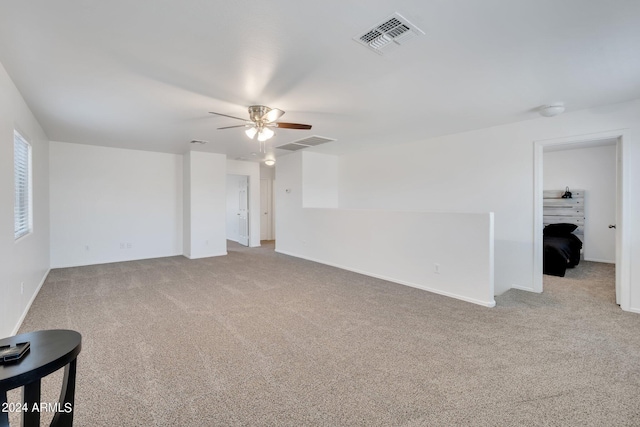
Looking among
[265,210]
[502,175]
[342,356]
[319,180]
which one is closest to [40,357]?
[342,356]

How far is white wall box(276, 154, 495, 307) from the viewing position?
12.5 feet

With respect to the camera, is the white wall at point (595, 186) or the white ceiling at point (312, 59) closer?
the white ceiling at point (312, 59)

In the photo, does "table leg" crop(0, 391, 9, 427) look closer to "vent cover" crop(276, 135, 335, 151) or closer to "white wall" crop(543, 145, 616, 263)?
"vent cover" crop(276, 135, 335, 151)

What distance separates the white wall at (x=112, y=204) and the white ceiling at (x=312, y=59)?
1989 millimetres

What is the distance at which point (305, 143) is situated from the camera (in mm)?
5969

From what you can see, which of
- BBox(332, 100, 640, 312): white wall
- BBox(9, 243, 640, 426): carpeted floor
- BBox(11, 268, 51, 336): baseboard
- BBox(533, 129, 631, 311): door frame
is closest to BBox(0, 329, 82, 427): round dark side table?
BBox(9, 243, 640, 426): carpeted floor

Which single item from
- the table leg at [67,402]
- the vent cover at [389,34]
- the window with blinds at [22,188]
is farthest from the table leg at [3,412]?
the window with blinds at [22,188]

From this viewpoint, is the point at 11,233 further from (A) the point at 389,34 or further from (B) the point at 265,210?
(B) the point at 265,210

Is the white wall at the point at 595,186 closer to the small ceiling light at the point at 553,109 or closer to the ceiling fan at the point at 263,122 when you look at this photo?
the small ceiling light at the point at 553,109

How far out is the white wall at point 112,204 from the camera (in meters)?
5.82

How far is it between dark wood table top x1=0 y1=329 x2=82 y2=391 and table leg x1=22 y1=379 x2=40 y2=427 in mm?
59

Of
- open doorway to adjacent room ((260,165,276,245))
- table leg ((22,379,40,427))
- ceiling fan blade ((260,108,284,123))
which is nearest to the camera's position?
table leg ((22,379,40,427))

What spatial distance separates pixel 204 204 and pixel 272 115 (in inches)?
163

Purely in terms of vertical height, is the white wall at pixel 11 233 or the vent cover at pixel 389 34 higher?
the vent cover at pixel 389 34
